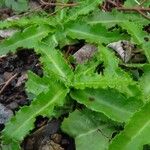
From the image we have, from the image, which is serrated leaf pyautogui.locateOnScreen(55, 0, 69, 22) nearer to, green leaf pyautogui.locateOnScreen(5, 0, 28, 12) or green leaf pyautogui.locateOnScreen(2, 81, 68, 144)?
green leaf pyautogui.locateOnScreen(5, 0, 28, 12)

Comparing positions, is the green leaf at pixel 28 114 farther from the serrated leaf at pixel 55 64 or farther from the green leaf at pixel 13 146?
the serrated leaf at pixel 55 64

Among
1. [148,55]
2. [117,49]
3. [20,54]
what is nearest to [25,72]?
[20,54]

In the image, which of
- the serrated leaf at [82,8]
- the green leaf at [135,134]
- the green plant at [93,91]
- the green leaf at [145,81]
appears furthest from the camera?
the serrated leaf at [82,8]

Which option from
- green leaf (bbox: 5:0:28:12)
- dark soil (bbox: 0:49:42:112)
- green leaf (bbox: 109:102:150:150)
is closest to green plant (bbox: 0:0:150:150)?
green leaf (bbox: 109:102:150:150)

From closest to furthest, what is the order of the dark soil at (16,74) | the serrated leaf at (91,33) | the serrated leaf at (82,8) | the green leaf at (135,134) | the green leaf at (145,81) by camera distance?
1. the green leaf at (135,134)
2. the green leaf at (145,81)
3. the dark soil at (16,74)
4. the serrated leaf at (91,33)
5. the serrated leaf at (82,8)

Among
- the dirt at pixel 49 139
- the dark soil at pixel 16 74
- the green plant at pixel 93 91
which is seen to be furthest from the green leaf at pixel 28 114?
the dark soil at pixel 16 74

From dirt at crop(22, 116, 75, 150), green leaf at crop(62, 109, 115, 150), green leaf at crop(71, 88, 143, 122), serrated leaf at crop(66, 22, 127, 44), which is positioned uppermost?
serrated leaf at crop(66, 22, 127, 44)

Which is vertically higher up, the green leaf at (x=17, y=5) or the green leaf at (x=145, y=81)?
the green leaf at (x=145, y=81)

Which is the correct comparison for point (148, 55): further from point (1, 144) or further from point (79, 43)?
point (1, 144)
